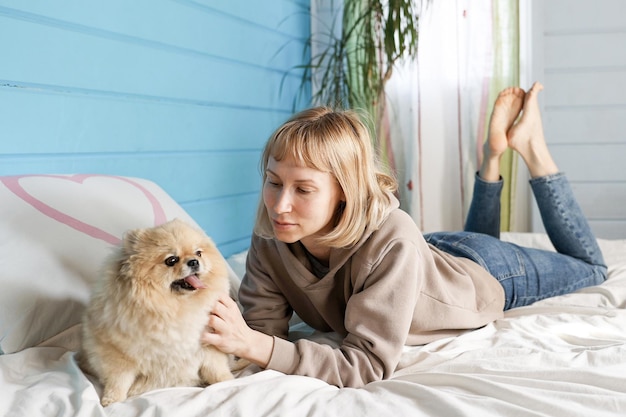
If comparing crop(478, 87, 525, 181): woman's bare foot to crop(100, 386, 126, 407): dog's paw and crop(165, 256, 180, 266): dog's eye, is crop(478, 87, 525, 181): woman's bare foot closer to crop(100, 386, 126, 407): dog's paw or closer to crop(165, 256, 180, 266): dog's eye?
crop(165, 256, 180, 266): dog's eye

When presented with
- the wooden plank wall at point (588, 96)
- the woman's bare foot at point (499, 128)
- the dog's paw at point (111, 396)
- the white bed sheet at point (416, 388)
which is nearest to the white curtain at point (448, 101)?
the wooden plank wall at point (588, 96)

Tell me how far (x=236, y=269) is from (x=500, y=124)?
991 mm

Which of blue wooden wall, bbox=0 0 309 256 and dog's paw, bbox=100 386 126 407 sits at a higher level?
blue wooden wall, bbox=0 0 309 256

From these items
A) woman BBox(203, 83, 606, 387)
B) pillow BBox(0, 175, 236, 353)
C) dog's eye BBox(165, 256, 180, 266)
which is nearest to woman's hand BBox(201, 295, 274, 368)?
woman BBox(203, 83, 606, 387)

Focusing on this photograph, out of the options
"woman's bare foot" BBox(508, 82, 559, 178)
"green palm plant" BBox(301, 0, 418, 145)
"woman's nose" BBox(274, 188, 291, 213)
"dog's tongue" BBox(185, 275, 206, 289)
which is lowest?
"dog's tongue" BBox(185, 275, 206, 289)

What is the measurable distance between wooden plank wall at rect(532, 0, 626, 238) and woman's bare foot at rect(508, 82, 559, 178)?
1226mm

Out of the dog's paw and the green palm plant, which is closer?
the dog's paw

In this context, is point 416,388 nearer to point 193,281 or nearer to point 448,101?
point 193,281

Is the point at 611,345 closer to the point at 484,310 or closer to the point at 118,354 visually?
the point at 484,310

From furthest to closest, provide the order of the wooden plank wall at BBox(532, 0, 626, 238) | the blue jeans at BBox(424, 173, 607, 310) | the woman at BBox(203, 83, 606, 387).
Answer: the wooden plank wall at BBox(532, 0, 626, 238)
the blue jeans at BBox(424, 173, 607, 310)
the woman at BBox(203, 83, 606, 387)

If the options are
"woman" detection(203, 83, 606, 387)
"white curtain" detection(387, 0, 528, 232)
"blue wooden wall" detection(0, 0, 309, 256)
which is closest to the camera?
"woman" detection(203, 83, 606, 387)

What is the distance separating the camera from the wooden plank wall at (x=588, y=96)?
3486 millimetres

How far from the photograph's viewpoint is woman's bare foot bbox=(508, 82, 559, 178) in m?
2.25

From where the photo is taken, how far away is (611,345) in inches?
58.5
